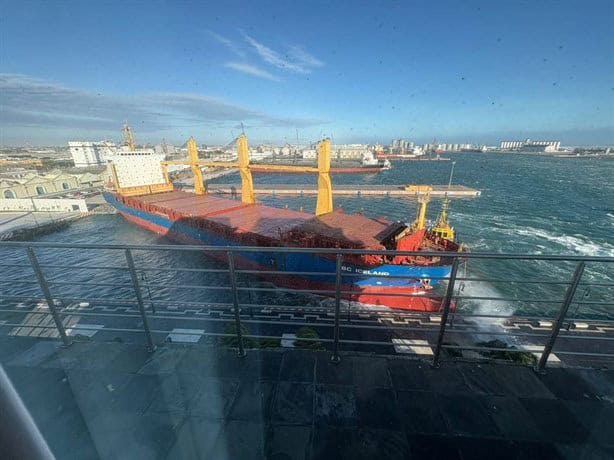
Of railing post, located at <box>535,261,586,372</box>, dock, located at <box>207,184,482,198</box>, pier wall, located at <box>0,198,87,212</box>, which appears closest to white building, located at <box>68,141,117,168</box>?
pier wall, located at <box>0,198,87,212</box>

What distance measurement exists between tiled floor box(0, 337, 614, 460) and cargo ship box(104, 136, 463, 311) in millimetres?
4440

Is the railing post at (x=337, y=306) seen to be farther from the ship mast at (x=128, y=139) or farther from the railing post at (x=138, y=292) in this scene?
the ship mast at (x=128, y=139)

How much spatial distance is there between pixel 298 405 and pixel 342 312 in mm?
2619

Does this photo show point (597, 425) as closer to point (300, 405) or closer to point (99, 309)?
point (300, 405)

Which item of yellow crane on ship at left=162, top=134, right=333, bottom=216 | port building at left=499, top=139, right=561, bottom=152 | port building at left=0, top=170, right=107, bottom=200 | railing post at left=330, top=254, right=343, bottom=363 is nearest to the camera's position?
railing post at left=330, top=254, right=343, bottom=363

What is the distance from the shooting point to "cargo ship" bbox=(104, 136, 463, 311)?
38.3 ft

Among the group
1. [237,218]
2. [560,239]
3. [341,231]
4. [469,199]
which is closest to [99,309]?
[237,218]

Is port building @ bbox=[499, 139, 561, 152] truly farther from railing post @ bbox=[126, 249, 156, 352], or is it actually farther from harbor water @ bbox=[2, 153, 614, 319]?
railing post @ bbox=[126, 249, 156, 352]

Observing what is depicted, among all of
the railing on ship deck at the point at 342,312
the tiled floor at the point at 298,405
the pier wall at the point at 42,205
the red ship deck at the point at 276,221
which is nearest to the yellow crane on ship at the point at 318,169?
the red ship deck at the point at 276,221

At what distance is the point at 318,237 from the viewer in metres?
11.9

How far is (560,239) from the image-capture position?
2122 cm

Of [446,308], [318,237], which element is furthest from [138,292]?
[318,237]

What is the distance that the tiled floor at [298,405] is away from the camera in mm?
1828

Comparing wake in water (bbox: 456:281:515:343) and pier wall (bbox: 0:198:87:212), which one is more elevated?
pier wall (bbox: 0:198:87:212)
